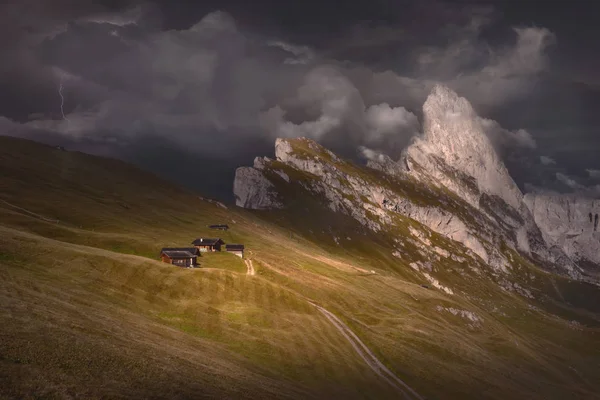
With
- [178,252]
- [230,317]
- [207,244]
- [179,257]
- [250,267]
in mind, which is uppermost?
[207,244]

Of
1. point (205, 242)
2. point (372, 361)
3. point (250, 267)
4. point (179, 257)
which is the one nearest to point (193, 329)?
point (372, 361)

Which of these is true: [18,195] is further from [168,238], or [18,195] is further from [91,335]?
[91,335]

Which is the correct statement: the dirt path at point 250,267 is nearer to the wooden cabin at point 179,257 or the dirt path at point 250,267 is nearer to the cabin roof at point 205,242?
the wooden cabin at point 179,257

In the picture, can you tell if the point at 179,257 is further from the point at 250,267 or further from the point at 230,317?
the point at 230,317

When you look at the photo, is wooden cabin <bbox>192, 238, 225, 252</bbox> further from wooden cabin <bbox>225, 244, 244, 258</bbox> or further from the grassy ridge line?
the grassy ridge line

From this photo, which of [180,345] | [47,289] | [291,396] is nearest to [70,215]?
[47,289]

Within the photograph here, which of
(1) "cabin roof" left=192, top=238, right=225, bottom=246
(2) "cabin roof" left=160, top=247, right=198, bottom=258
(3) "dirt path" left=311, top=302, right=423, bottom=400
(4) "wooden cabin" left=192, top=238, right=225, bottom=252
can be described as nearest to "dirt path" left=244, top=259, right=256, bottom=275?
(2) "cabin roof" left=160, top=247, right=198, bottom=258
